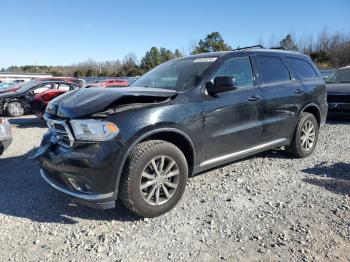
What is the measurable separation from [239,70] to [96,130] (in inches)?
91.7

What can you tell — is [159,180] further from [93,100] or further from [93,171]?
[93,100]

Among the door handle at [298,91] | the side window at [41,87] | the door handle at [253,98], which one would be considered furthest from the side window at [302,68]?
the side window at [41,87]

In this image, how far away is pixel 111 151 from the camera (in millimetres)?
3418

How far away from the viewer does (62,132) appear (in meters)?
3.69

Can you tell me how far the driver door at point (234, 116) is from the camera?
14.0 ft

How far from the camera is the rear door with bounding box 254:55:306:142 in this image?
199 inches

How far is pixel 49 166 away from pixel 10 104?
11.0m

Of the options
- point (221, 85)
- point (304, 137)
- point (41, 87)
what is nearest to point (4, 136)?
point (221, 85)

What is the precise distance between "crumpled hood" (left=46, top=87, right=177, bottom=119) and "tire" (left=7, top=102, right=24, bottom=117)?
10606mm

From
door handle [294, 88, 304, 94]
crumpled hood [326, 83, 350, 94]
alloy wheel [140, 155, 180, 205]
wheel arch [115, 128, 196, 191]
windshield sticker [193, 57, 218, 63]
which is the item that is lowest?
alloy wheel [140, 155, 180, 205]

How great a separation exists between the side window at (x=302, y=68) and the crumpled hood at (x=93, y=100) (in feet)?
9.20

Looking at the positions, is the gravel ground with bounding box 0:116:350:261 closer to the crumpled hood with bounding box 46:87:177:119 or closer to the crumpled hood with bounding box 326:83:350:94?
the crumpled hood with bounding box 46:87:177:119

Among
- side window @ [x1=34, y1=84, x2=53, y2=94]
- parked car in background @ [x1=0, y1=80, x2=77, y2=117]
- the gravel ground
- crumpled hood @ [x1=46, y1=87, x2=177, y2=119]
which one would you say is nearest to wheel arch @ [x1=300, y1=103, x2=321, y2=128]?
the gravel ground

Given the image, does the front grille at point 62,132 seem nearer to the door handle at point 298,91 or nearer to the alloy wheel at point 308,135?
the door handle at point 298,91
